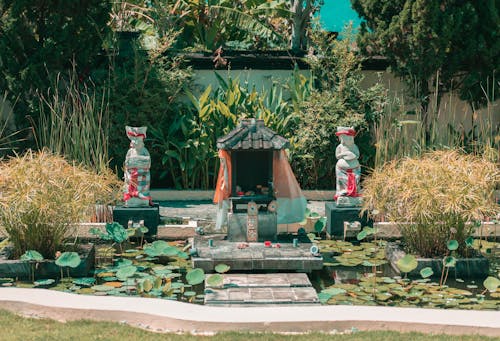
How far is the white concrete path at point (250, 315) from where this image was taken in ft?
22.3

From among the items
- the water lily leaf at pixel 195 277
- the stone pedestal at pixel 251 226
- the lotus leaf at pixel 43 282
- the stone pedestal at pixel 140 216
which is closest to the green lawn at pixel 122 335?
the water lily leaf at pixel 195 277

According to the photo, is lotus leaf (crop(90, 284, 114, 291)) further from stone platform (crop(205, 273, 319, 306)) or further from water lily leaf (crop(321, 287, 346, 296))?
water lily leaf (crop(321, 287, 346, 296))

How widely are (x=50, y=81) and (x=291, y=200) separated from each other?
16.4 feet

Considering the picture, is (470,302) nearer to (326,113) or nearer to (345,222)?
(345,222)

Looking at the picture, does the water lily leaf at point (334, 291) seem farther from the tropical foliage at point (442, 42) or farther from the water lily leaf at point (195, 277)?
the tropical foliage at point (442, 42)

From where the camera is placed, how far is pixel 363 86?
15234 mm

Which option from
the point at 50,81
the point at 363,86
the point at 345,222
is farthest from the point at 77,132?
the point at 363,86

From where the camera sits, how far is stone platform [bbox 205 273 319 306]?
796 centimetres

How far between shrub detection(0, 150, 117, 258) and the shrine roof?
1699mm

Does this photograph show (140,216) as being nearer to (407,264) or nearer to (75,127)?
(75,127)

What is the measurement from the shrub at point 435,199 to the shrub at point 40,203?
11.3ft

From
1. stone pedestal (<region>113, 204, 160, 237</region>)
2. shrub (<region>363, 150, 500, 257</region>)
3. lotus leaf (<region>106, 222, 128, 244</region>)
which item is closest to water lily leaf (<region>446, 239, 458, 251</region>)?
shrub (<region>363, 150, 500, 257</region>)

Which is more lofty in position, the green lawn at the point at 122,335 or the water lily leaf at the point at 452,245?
the water lily leaf at the point at 452,245

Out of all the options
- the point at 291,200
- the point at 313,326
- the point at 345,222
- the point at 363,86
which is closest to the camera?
the point at 313,326
